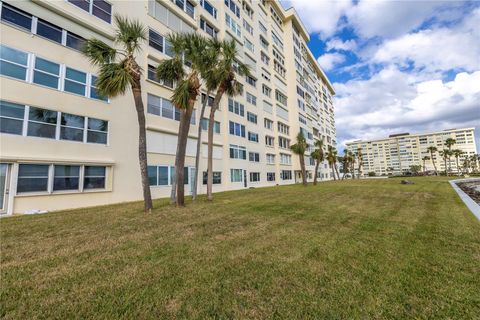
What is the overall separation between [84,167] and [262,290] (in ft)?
49.4

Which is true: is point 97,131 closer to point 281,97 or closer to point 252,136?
point 252,136

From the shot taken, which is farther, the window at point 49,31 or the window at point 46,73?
the window at point 49,31

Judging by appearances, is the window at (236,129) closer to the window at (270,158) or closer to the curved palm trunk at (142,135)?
the window at (270,158)

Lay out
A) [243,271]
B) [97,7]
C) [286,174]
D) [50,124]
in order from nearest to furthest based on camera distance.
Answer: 1. [243,271]
2. [50,124]
3. [97,7]
4. [286,174]

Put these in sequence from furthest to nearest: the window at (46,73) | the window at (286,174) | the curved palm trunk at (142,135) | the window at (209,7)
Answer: the window at (286,174), the window at (209,7), the window at (46,73), the curved palm trunk at (142,135)

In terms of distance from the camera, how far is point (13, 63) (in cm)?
1170

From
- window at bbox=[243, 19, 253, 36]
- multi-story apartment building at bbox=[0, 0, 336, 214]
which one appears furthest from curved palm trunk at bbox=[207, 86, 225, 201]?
window at bbox=[243, 19, 253, 36]

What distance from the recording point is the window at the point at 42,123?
12119mm

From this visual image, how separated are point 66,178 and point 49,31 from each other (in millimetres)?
9340

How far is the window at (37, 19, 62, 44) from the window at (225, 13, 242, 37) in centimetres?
2132

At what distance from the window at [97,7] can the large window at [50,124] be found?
7.92 m

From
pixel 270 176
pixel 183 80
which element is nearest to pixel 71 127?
pixel 183 80

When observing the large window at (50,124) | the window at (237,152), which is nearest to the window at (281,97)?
the window at (237,152)

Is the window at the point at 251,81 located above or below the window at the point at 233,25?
below
